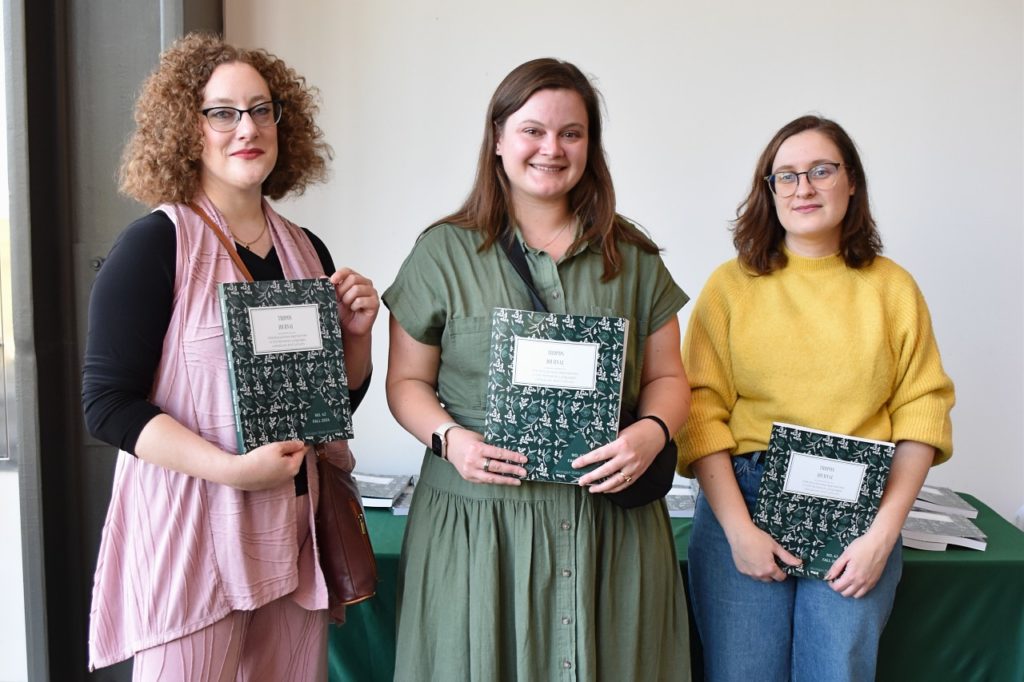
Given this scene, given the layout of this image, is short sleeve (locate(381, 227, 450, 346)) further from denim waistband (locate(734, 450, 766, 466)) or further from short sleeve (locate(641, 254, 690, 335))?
denim waistband (locate(734, 450, 766, 466))

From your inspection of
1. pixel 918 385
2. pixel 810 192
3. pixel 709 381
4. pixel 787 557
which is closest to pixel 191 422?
pixel 709 381

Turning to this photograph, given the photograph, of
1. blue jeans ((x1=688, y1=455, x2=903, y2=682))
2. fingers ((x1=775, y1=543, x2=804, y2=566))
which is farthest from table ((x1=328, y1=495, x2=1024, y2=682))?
fingers ((x1=775, y1=543, x2=804, y2=566))

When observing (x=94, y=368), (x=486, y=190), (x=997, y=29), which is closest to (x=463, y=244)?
(x=486, y=190)

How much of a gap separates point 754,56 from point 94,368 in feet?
7.92

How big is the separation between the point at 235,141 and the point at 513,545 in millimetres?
855

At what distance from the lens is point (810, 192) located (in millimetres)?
1710

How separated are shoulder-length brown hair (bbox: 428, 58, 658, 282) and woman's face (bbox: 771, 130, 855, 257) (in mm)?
353

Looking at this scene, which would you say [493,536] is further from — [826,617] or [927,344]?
[927,344]

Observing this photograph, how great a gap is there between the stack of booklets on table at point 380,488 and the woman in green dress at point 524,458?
0.87m

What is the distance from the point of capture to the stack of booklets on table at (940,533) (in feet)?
7.15

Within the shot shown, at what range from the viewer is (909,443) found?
1731 millimetres

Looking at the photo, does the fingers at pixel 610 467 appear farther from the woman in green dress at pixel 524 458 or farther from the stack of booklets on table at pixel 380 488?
the stack of booklets on table at pixel 380 488

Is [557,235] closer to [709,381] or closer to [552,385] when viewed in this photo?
[552,385]

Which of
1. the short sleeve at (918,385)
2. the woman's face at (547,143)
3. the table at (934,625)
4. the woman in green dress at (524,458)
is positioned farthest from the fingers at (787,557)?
the woman's face at (547,143)
